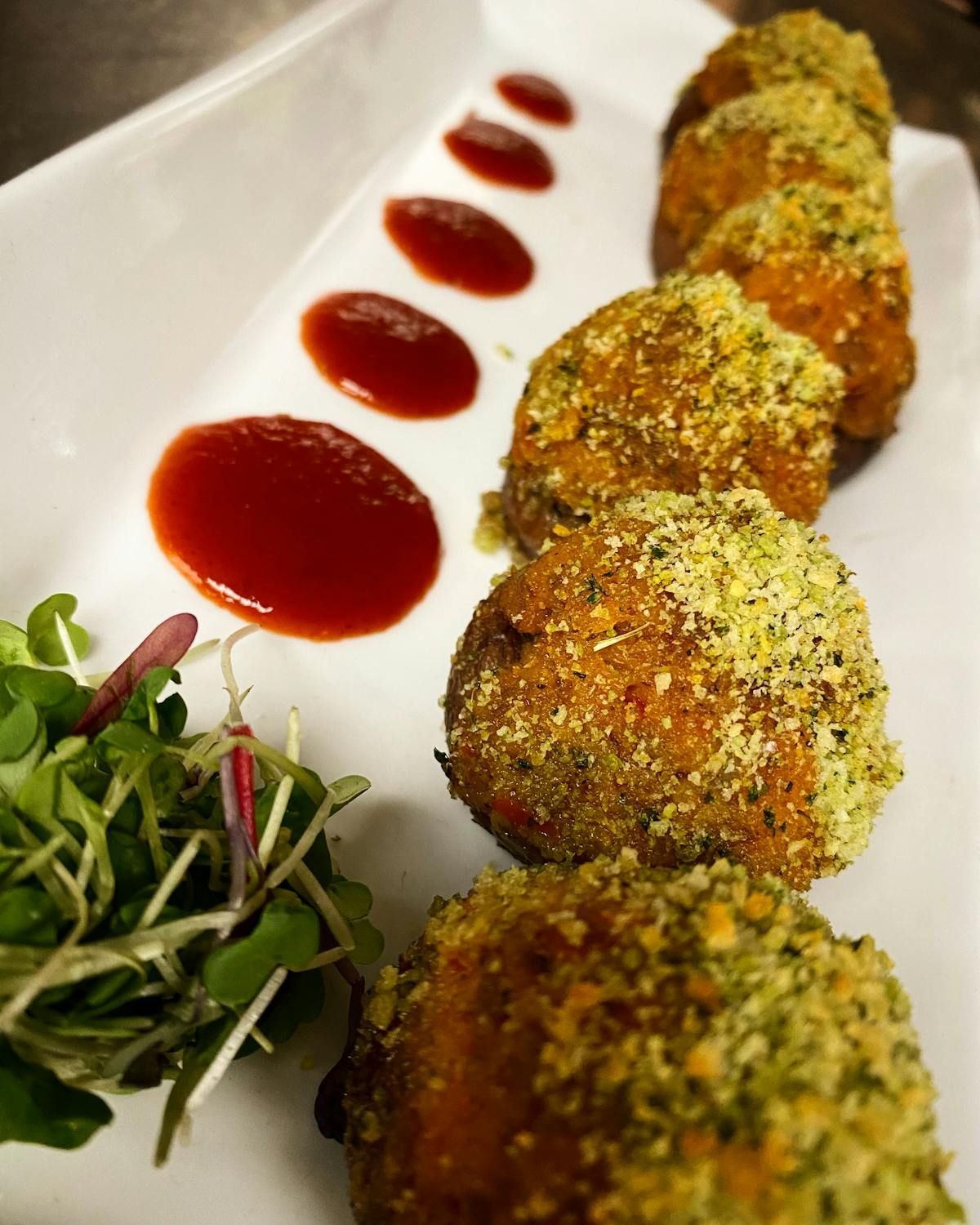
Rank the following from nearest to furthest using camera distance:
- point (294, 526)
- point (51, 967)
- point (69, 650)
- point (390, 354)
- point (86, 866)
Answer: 1. point (51, 967)
2. point (86, 866)
3. point (69, 650)
4. point (294, 526)
5. point (390, 354)

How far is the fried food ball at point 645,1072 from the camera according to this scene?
1.08 meters

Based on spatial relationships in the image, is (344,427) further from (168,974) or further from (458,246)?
(168,974)

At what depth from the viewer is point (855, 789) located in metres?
1.76

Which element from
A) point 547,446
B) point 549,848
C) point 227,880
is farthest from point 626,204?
point 227,880

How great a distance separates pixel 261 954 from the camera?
4.79 ft

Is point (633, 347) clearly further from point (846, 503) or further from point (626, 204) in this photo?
point (626, 204)

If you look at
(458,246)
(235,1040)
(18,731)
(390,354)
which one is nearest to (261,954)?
(235,1040)

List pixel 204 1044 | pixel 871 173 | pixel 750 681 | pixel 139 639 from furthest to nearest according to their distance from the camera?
pixel 871 173 → pixel 139 639 → pixel 750 681 → pixel 204 1044

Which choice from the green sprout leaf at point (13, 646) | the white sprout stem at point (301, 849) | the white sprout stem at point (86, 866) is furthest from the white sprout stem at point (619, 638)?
the green sprout leaf at point (13, 646)

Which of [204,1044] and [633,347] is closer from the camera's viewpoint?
[204,1044]

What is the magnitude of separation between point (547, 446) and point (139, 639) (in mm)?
1093

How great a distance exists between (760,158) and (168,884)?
2.85m

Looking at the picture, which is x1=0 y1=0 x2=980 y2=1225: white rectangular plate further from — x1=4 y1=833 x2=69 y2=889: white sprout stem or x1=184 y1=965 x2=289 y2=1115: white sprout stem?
x1=4 y1=833 x2=69 y2=889: white sprout stem

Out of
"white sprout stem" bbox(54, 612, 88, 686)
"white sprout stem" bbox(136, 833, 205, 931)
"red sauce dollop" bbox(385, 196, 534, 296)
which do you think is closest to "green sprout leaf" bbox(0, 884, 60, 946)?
"white sprout stem" bbox(136, 833, 205, 931)
